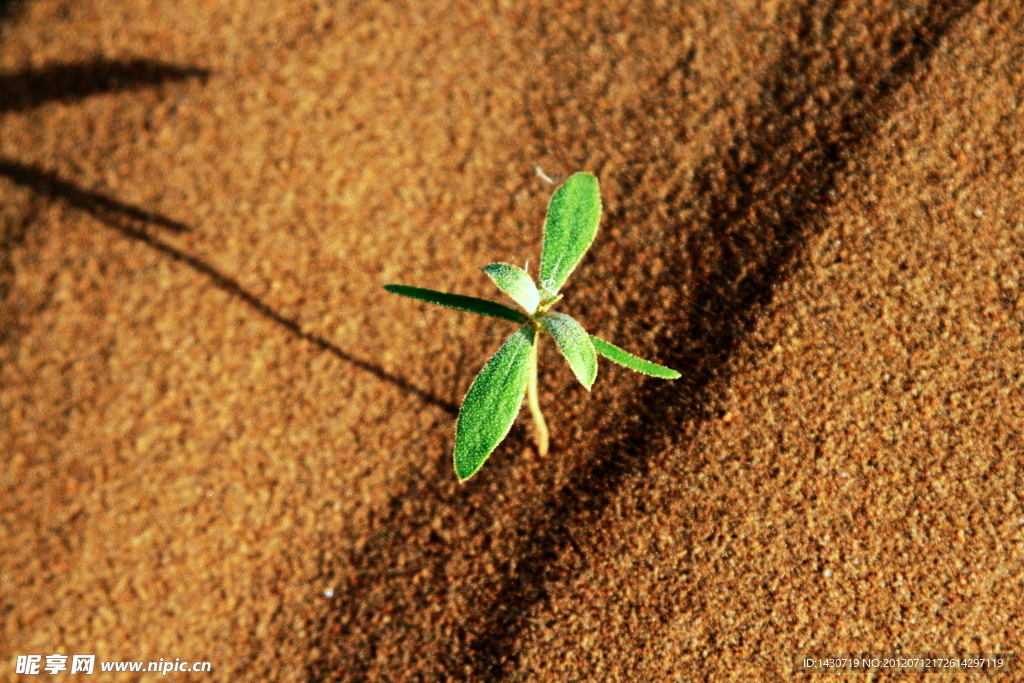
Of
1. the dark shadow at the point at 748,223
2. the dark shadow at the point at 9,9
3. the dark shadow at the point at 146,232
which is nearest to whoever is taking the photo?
the dark shadow at the point at 748,223

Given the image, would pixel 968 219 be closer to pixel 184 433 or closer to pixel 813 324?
pixel 813 324

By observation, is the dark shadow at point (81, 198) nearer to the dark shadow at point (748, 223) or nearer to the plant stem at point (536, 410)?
the plant stem at point (536, 410)

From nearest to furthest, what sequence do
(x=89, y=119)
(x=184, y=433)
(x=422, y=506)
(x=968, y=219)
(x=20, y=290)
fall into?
(x=968, y=219)
(x=422, y=506)
(x=184, y=433)
(x=20, y=290)
(x=89, y=119)

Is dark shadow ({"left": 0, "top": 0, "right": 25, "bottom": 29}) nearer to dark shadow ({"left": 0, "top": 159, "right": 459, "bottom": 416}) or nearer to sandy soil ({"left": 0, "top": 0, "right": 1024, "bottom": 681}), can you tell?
sandy soil ({"left": 0, "top": 0, "right": 1024, "bottom": 681})

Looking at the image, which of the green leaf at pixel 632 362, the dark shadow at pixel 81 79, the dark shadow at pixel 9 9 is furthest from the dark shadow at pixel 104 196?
the green leaf at pixel 632 362

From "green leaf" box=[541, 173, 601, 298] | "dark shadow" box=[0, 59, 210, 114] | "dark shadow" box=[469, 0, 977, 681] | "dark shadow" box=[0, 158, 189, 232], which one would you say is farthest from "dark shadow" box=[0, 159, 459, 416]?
"green leaf" box=[541, 173, 601, 298]

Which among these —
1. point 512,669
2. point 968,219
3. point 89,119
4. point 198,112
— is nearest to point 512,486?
point 512,669
